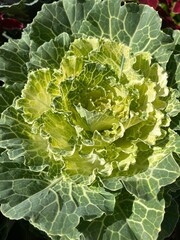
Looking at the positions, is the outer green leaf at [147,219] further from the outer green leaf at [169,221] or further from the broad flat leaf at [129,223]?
the outer green leaf at [169,221]

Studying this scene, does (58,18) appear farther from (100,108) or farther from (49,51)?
(100,108)

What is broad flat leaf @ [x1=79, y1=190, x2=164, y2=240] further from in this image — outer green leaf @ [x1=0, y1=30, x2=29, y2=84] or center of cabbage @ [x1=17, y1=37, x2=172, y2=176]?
outer green leaf @ [x1=0, y1=30, x2=29, y2=84]

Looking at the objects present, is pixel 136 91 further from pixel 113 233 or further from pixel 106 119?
pixel 113 233

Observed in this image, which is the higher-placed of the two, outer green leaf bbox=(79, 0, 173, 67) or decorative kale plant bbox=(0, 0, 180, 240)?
outer green leaf bbox=(79, 0, 173, 67)

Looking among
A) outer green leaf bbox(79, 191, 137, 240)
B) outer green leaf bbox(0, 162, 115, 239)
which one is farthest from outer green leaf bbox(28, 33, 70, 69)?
outer green leaf bbox(79, 191, 137, 240)

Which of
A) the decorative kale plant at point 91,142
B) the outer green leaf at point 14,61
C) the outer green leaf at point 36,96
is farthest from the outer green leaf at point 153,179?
the outer green leaf at point 14,61

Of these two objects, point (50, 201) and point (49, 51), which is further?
point (49, 51)

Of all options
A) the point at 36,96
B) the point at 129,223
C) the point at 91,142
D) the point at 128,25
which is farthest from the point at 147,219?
the point at 128,25

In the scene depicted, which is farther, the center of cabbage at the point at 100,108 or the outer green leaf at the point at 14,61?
the outer green leaf at the point at 14,61

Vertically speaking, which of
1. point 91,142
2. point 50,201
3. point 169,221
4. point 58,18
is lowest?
point 169,221

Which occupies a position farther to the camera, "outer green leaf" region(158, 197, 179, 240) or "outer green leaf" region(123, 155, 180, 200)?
"outer green leaf" region(158, 197, 179, 240)
